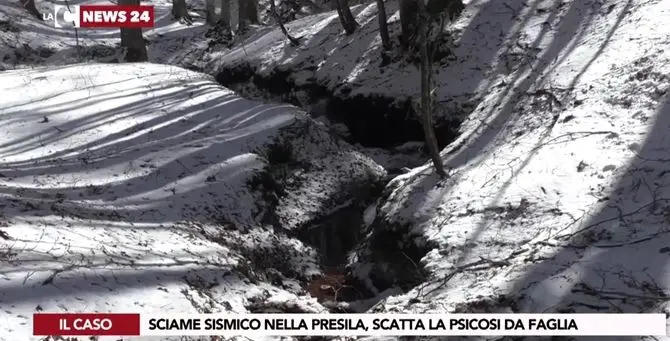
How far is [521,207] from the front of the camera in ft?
25.1

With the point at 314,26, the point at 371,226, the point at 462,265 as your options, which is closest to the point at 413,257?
the point at 462,265

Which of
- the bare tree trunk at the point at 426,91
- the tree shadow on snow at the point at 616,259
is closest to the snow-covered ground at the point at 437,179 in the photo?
the tree shadow on snow at the point at 616,259

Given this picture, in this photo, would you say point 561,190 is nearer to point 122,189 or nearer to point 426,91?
point 426,91

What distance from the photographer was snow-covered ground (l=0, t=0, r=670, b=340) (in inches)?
234

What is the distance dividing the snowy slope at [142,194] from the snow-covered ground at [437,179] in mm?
37

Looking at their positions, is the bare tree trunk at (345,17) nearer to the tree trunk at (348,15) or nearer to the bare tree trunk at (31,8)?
the tree trunk at (348,15)

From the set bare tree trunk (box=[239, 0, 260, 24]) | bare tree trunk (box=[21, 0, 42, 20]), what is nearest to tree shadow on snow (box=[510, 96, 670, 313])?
bare tree trunk (box=[239, 0, 260, 24])

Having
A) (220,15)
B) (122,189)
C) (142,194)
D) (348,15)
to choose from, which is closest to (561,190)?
(142,194)

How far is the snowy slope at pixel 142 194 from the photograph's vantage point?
5984mm

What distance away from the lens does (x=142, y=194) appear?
344 inches

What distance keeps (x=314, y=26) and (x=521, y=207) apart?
585 inches

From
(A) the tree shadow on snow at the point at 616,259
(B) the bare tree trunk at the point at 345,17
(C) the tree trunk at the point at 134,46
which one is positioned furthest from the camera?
(B) the bare tree trunk at the point at 345,17

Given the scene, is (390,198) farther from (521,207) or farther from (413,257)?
(521,207)

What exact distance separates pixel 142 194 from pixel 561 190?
5.88m
